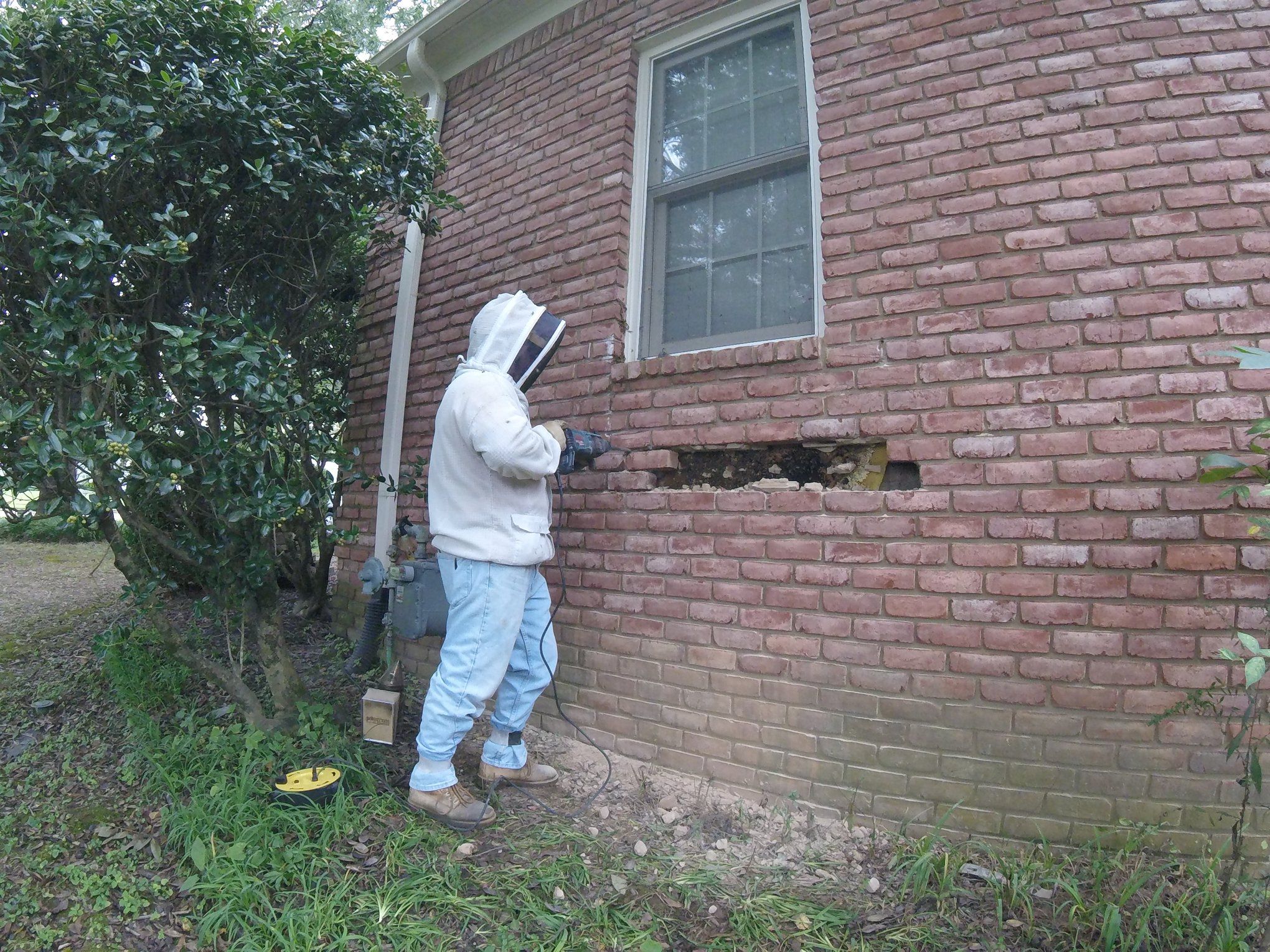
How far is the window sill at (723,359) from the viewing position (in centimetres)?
289

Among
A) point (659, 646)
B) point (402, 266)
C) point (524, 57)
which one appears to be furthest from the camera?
point (402, 266)

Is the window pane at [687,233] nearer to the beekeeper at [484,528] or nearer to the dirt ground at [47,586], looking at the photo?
the beekeeper at [484,528]

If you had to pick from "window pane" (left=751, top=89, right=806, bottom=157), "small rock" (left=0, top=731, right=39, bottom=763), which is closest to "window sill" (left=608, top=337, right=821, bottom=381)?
"window pane" (left=751, top=89, right=806, bottom=157)

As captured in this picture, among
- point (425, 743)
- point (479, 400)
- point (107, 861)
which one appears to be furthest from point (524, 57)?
point (107, 861)

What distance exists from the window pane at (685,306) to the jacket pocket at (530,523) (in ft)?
4.01

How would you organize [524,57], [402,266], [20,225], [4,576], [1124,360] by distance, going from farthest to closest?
[4,576] → [402,266] → [524,57] → [20,225] → [1124,360]

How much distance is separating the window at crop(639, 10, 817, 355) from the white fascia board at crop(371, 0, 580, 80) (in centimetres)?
97

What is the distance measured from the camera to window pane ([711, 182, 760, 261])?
3414 mm

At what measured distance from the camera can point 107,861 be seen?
2.46 m

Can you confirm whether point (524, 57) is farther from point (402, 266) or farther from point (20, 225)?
point (20, 225)

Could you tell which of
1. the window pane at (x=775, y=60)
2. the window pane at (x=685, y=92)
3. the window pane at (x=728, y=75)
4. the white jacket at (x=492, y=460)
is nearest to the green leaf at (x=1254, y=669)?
the white jacket at (x=492, y=460)

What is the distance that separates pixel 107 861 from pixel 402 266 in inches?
134

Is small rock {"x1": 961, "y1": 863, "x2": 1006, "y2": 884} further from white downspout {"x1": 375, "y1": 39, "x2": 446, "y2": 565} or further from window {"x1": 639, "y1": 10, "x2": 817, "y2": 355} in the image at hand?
white downspout {"x1": 375, "y1": 39, "x2": 446, "y2": 565}

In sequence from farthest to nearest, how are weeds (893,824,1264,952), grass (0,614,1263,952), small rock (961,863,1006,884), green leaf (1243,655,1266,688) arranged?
small rock (961,863,1006,884) → grass (0,614,1263,952) → weeds (893,824,1264,952) → green leaf (1243,655,1266,688)
